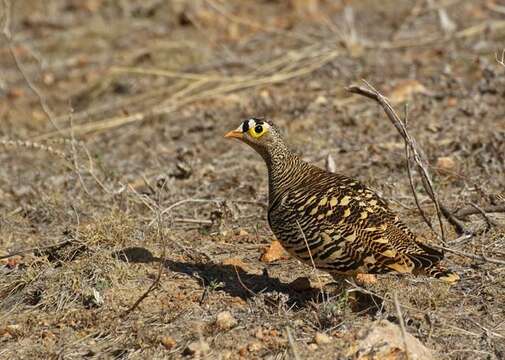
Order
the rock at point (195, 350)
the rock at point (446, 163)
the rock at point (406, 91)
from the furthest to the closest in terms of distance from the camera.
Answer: the rock at point (406, 91) < the rock at point (446, 163) < the rock at point (195, 350)

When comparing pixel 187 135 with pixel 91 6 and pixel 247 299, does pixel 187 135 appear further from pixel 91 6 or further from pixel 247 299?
pixel 91 6

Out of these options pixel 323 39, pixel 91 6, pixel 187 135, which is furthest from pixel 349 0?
pixel 187 135

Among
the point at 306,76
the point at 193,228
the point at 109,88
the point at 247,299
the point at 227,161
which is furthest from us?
the point at 109,88

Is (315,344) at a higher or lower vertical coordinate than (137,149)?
higher

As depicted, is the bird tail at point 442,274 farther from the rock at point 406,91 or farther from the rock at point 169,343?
the rock at point 406,91

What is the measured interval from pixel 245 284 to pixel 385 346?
45.4 inches

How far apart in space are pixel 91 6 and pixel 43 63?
203 centimetres

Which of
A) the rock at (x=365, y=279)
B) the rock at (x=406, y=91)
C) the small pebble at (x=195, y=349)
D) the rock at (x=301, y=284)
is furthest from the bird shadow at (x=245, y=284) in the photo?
the rock at (x=406, y=91)

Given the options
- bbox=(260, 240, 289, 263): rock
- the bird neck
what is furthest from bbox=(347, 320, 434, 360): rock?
bbox=(260, 240, 289, 263): rock

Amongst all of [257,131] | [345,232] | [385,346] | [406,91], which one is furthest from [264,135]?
[406,91]

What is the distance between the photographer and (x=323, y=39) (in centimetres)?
952

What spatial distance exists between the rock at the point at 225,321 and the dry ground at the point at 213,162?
62 millimetres

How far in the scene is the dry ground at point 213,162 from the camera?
4.56m

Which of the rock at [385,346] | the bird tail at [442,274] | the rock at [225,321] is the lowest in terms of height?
the rock at [225,321]
